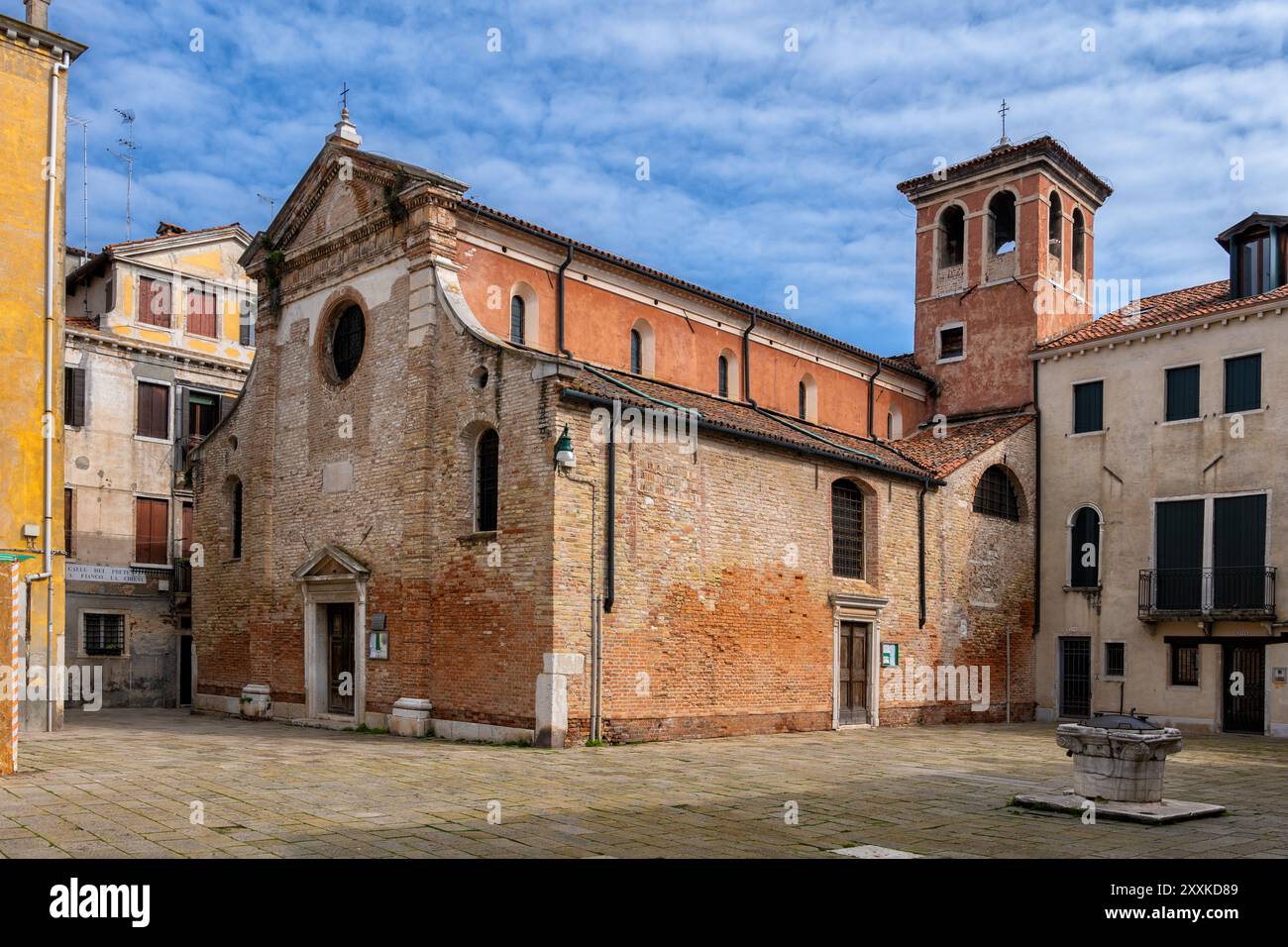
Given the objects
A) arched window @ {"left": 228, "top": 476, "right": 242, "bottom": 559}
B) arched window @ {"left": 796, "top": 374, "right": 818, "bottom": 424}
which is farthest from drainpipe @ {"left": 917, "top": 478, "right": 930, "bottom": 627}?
arched window @ {"left": 228, "top": 476, "right": 242, "bottom": 559}

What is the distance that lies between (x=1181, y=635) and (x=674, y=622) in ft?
40.8

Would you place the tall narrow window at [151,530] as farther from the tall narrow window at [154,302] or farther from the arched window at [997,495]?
the arched window at [997,495]

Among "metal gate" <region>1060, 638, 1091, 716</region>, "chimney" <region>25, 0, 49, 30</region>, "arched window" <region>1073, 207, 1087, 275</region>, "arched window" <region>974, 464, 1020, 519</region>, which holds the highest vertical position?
"chimney" <region>25, 0, 49, 30</region>

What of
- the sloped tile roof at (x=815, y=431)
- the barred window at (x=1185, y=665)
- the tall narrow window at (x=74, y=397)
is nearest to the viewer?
the sloped tile roof at (x=815, y=431)

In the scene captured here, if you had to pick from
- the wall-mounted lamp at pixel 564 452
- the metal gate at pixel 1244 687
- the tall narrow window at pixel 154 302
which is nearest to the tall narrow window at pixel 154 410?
the tall narrow window at pixel 154 302

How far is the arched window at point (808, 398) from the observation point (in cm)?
2556

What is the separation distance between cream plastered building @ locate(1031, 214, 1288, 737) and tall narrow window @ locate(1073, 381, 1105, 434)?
0.03 m

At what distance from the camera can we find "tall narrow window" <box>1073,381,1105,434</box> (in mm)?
25516

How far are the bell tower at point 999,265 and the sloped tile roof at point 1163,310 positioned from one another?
→ 1.09m

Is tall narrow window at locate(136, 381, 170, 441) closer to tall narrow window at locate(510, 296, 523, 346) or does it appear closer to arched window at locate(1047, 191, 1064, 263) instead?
tall narrow window at locate(510, 296, 523, 346)

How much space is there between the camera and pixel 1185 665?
23.5 metres

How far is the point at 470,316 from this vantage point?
17750 millimetres
